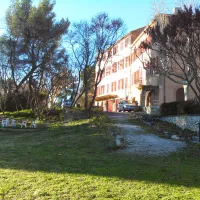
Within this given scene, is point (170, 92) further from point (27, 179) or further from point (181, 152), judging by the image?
point (27, 179)

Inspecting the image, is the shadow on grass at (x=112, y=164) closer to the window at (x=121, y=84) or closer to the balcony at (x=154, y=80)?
the balcony at (x=154, y=80)

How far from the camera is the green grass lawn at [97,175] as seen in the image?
5228 millimetres

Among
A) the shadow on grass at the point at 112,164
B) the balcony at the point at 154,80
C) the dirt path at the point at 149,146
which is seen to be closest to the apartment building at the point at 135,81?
the balcony at the point at 154,80

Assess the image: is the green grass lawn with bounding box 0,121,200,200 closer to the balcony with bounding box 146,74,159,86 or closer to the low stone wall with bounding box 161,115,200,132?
the low stone wall with bounding box 161,115,200,132

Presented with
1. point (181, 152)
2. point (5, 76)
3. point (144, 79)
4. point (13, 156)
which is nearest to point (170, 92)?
point (144, 79)

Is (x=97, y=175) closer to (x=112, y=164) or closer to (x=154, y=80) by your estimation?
(x=112, y=164)

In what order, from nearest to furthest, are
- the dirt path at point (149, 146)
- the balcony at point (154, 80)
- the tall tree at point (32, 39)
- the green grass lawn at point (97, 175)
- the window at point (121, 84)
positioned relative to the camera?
the green grass lawn at point (97, 175) < the dirt path at point (149, 146) < the tall tree at point (32, 39) < the balcony at point (154, 80) < the window at point (121, 84)

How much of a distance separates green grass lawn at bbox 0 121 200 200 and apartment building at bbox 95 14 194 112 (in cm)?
1641

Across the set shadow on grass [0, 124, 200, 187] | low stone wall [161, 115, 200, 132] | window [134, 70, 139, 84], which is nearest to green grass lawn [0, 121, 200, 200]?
shadow on grass [0, 124, 200, 187]

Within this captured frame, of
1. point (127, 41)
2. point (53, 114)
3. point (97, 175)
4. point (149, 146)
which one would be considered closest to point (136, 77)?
point (127, 41)

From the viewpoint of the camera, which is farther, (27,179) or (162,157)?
(162,157)

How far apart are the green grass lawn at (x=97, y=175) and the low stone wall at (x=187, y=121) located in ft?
21.4

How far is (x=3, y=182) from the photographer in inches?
235

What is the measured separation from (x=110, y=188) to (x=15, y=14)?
23.5 m
